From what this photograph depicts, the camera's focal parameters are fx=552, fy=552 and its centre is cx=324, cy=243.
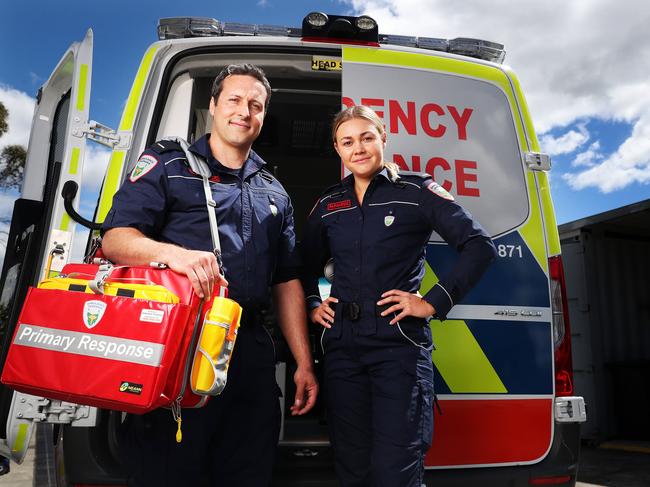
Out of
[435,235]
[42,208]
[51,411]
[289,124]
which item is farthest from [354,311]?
[289,124]

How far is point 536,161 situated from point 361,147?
2.60 ft

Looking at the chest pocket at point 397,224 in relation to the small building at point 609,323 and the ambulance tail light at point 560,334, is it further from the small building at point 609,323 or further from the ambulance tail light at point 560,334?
the small building at point 609,323

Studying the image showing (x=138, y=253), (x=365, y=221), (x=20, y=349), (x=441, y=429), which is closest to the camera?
(x=20, y=349)

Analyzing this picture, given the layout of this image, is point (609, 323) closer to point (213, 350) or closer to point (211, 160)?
point (211, 160)

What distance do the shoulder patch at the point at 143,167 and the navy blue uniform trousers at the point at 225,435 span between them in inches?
21.5

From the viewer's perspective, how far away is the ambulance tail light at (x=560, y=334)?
2.02 m

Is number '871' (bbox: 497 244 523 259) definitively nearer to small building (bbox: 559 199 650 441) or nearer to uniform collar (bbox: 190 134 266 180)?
uniform collar (bbox: 190 134 266 180)

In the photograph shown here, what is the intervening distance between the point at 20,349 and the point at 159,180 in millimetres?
580

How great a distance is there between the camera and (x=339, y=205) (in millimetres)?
1890

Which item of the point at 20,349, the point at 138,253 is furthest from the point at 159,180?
the point at 20,349

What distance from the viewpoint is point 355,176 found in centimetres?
190

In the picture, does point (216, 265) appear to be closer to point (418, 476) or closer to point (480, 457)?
point (418, 476)

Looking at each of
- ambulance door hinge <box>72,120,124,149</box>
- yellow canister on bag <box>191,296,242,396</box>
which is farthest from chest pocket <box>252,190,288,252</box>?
ambulance door hinge <box>72,120,124,149</box>

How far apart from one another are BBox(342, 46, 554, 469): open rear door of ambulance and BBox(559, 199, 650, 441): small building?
194 inches
